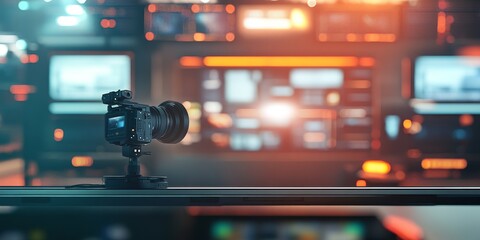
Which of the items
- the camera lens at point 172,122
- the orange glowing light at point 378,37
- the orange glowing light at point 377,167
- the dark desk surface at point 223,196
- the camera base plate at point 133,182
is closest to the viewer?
the dark desk surface at point 223,196

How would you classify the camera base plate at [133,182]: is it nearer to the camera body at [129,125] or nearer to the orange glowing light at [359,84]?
the camera body at [129,125]

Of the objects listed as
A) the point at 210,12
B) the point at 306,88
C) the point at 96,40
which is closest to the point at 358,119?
the point at 306,88

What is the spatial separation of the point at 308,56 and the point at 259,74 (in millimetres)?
481

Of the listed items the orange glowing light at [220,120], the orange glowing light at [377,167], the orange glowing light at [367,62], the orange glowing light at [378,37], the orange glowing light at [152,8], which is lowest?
the orange glowing light at [377,167]

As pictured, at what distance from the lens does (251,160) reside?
15.8 feet

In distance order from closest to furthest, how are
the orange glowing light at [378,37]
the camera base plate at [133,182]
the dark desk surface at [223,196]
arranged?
the dark desk surface at [223,196] → the camera base plate at [133,182] → the orange glowing light at [378,37]

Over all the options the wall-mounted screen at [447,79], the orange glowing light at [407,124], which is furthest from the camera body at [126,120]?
the wall-mounted screen at [447,79]

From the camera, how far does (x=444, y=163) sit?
4840 millimetres

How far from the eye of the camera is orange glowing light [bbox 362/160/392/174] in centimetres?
478

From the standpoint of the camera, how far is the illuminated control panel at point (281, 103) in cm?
491

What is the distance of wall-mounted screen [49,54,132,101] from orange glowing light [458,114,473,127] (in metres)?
3.08

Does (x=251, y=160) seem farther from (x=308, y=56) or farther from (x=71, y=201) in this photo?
(x=71, y=201)

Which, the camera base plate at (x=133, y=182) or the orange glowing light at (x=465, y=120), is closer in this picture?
the camera base plate at (x=133, y=182)

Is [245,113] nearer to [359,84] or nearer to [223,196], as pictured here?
[359,84]
